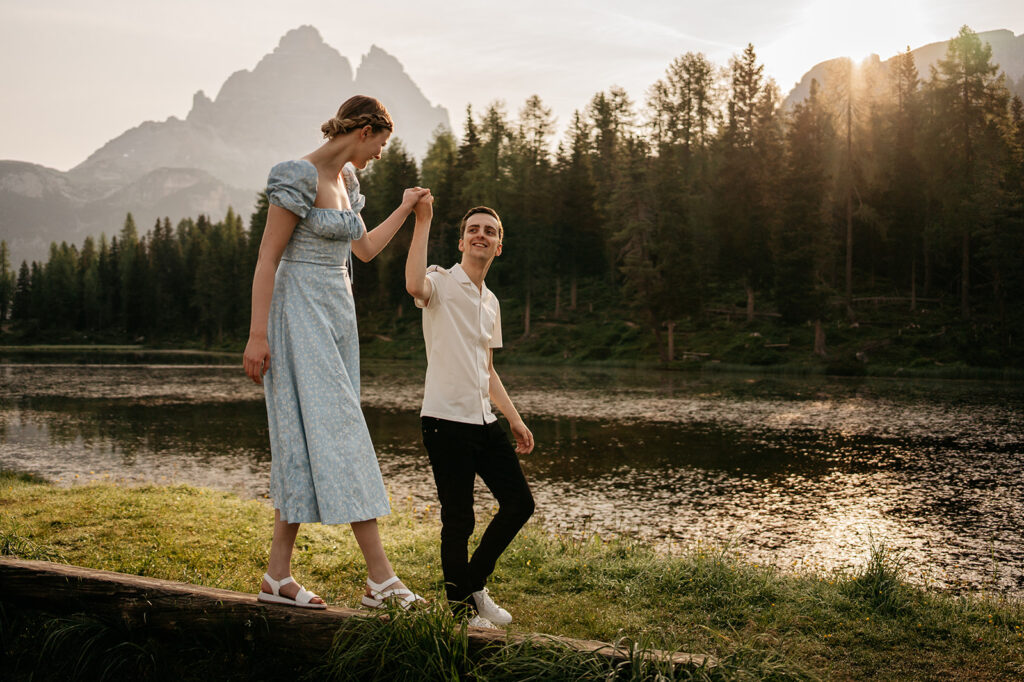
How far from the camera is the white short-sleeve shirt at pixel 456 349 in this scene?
4.27 meters

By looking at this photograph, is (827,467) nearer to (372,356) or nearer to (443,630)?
(443,630)

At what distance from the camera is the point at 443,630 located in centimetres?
308

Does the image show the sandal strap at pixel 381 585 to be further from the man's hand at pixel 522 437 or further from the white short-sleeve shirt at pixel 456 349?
the man's hand at pixel 522 437

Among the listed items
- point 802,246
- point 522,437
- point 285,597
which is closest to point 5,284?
point 802,246

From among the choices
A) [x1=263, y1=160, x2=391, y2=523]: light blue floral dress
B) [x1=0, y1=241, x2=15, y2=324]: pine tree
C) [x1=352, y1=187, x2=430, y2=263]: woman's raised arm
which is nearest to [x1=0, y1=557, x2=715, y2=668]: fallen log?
[x1=263, y1=160, x2=391, y2=523]: light blue floral dress

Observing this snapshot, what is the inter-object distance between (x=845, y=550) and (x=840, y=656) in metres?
5.23

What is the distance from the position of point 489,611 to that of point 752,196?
54167 mm

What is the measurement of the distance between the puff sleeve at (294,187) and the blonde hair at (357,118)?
0.26 metres

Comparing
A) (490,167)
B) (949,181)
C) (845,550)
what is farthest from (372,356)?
(845,550)

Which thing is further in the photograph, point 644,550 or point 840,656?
point 644,550

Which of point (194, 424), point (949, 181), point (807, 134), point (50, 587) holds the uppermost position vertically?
point (807, 134)

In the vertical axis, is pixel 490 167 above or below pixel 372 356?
above

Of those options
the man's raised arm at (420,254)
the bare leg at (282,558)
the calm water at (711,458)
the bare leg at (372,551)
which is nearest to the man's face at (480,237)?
the man's raised arm at (420,254)

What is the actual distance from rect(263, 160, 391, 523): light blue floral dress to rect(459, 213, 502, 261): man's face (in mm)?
987
